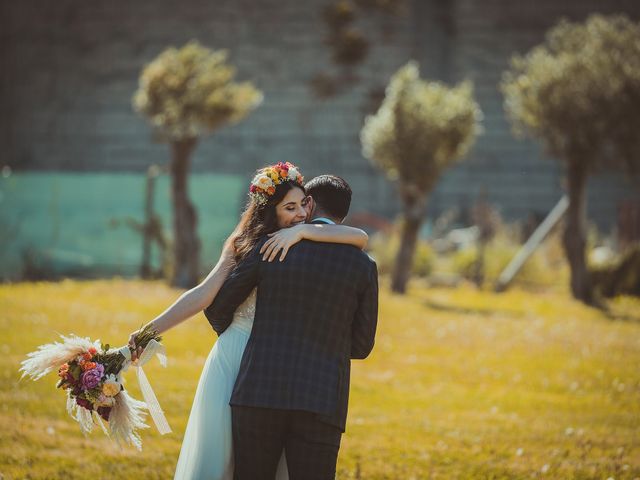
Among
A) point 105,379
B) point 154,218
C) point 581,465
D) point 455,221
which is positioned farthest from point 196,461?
point 455,221

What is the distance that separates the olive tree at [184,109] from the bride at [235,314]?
49.3 feet

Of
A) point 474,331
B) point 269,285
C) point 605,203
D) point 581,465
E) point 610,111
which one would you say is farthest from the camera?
point 605,203

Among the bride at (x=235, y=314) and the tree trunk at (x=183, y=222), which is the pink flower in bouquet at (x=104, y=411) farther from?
the tree trunk at (x=183, y=222)

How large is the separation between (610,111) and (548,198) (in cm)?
1161

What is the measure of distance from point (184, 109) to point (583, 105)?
771 centimetres

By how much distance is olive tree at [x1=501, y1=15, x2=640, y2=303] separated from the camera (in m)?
18.6

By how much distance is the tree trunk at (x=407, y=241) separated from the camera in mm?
20453

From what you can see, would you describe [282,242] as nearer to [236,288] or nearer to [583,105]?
[236,288]

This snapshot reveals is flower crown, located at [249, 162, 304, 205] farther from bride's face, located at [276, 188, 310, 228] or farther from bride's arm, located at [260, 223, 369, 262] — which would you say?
bride's arm, located at [260, 223, 369, 262]

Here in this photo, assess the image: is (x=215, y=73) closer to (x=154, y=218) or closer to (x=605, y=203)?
(x=154, y=218)

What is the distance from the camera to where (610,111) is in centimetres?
1864

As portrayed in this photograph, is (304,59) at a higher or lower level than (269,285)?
higher

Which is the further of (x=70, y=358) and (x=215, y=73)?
(x=215, y=73)

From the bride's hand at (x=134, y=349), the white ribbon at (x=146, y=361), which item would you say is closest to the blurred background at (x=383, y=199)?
the white ribbon at (x=146, y=361)
